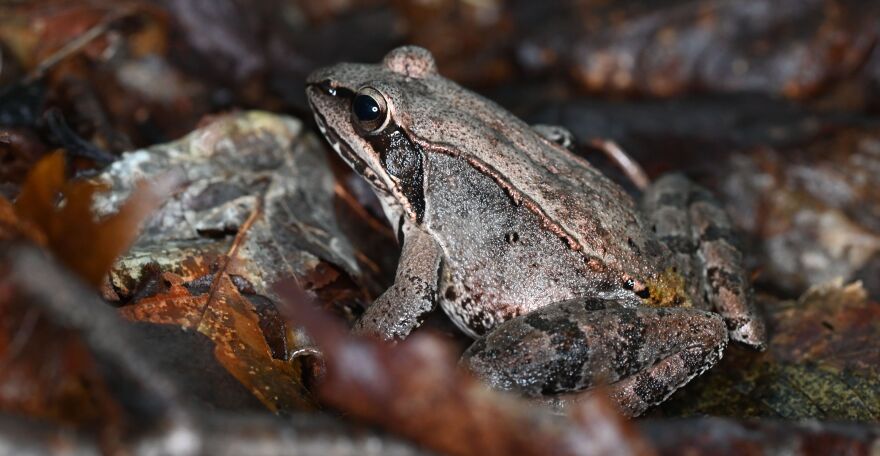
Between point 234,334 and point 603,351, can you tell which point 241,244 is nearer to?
point 234,334

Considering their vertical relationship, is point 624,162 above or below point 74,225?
below

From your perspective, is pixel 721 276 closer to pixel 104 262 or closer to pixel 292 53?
pixel 104 262

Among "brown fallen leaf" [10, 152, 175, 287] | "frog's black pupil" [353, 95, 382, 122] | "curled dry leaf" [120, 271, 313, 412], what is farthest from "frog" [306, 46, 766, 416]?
"brown fallen leaf" [10, 152, 175, 287]

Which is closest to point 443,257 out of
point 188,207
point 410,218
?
point 410,218

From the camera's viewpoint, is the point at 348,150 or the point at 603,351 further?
the point at 348,150

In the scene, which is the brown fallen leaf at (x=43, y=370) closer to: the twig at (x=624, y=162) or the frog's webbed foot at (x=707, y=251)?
the frog's webbed foot at (x=707, y=251)

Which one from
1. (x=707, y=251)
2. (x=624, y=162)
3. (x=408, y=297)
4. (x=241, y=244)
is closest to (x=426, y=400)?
(x=408, y=297)
